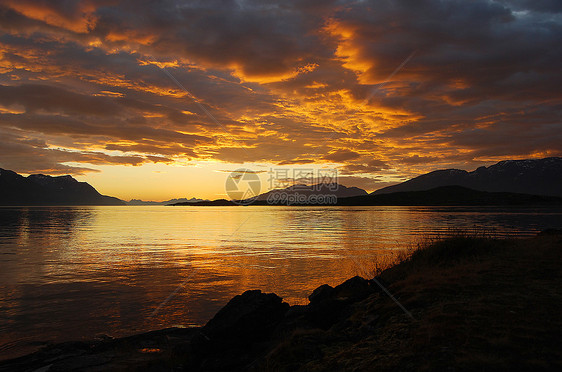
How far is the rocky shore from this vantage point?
22.5ft

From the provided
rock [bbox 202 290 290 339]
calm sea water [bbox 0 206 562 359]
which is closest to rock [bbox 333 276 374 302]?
rock [bbox 202 290 290 339]

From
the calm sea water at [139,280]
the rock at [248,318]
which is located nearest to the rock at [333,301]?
the rock at [248,318]

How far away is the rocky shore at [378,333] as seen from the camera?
687 cm

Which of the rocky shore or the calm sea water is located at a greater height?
the rocky shore

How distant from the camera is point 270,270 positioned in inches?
952

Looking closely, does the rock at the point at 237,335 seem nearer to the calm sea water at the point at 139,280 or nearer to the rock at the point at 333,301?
the rock at the point at 333,301

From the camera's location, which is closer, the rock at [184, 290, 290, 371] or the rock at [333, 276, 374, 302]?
the rock at [184, 290, 290, 371]

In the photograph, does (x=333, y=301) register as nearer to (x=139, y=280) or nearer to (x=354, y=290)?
(x=354, y=290)

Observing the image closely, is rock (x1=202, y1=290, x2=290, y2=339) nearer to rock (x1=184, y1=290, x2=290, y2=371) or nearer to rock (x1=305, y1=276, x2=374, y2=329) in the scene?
rock (x1=184, y1=290, x2=290, y2=371)

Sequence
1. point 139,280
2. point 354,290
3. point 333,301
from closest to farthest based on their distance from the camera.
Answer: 1. point 333,301
2. point 354,290
3. point 139,280

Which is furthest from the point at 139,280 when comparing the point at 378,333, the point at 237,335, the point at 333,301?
the point at 378,333

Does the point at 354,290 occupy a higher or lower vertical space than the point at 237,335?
higher

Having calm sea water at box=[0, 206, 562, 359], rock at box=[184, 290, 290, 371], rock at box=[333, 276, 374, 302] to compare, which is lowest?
calm sea water at box=[0, 206, 562, 359]

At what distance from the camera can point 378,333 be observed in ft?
29.5
